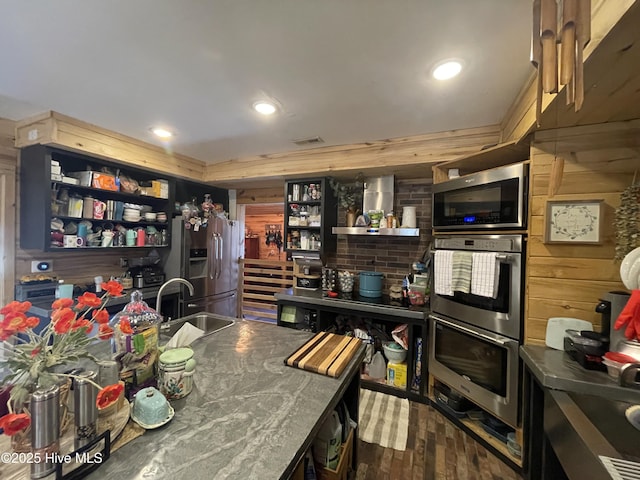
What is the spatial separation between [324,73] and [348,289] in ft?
→ 6.84

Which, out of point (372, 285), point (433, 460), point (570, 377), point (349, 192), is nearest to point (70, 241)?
point (349, 192)

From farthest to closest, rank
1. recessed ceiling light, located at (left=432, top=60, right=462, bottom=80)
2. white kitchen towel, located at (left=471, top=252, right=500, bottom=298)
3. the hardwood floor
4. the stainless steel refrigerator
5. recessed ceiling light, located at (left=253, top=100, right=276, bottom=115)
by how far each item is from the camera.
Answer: the stainless steel refrigerator < recessed ceiling light, located at (left=253, top=100, right=276, bottom=115) < white kitchen towel, located at (left=471, top=252, right=500, bottom=298) < the hardwood floor < recessed ceiling light, located at (left=432, top=60, right=462, bottom=80)

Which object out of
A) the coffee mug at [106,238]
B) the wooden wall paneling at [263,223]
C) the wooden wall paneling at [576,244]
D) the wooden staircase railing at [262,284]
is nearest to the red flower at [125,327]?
the wooden wall paneling at [576,244]

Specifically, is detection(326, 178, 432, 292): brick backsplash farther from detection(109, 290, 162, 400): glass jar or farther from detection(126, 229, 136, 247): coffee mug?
detection(109, 290, 162, 400): glass jar

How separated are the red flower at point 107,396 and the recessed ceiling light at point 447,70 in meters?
1.98

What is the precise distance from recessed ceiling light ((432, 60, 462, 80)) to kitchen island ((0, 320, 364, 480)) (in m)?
1.65

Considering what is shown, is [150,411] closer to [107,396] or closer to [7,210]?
[107,396]

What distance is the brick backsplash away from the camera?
9.61 ft

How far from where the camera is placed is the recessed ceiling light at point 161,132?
8.06 ft

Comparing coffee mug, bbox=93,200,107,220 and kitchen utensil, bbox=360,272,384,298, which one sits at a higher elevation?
coffee mug, bbox=93,200,107,220

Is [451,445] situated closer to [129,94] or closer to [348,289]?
[348,289]

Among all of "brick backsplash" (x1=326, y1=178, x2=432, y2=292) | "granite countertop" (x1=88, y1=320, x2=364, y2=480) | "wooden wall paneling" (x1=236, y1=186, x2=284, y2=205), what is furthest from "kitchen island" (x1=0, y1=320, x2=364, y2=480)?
"wooden wall paneling" (x1=236, y1=186, x2=284, y2=205)

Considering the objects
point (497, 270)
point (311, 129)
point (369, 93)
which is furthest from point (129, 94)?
point (497, 270)

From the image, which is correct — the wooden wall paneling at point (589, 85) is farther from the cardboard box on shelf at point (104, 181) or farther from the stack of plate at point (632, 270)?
the cardboard box on shelf at point (104, 181)
